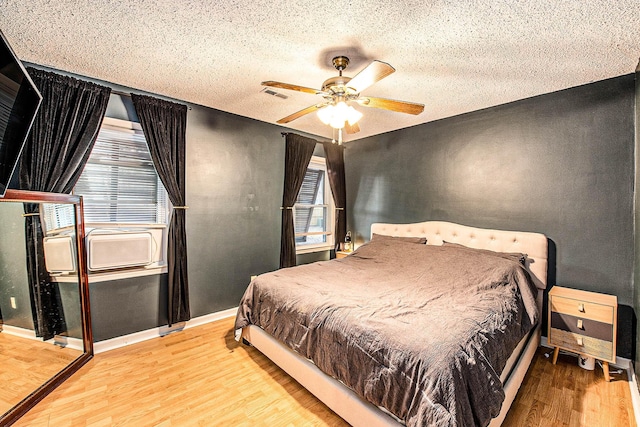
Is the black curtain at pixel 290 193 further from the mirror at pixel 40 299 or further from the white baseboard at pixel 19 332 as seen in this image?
the white baseboard at pixel 19 332

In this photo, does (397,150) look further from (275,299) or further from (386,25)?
(275,299)

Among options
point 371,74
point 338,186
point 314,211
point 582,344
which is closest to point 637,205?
point 582,344

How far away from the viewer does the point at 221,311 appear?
3441mm

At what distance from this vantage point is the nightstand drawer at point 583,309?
2.16 m

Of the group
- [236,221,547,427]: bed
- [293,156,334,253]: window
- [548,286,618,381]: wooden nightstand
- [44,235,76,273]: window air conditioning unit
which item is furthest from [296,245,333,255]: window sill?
[548,286,618,381]: wooden nightstand

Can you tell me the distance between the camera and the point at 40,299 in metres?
2.14

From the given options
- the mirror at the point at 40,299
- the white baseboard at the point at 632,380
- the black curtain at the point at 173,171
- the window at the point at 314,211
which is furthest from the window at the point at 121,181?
the white baseboard at the point at 632,380

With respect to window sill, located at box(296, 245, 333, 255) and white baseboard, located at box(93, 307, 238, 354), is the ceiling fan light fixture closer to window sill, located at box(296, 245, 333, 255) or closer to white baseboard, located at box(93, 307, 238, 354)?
window sill, located at box(296, 245, 333, 255)

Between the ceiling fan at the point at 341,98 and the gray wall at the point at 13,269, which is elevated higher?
the ceiling fan at the point at 341,98

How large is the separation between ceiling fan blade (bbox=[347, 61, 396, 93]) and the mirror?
248 cm

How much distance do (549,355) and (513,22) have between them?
9.30 ft

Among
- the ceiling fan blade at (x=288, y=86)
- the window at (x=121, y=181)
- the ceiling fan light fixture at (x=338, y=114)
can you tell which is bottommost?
the window at (x=121, y=181)

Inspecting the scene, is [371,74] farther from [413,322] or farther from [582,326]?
[582,326]

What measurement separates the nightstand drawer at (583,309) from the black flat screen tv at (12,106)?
412cm
